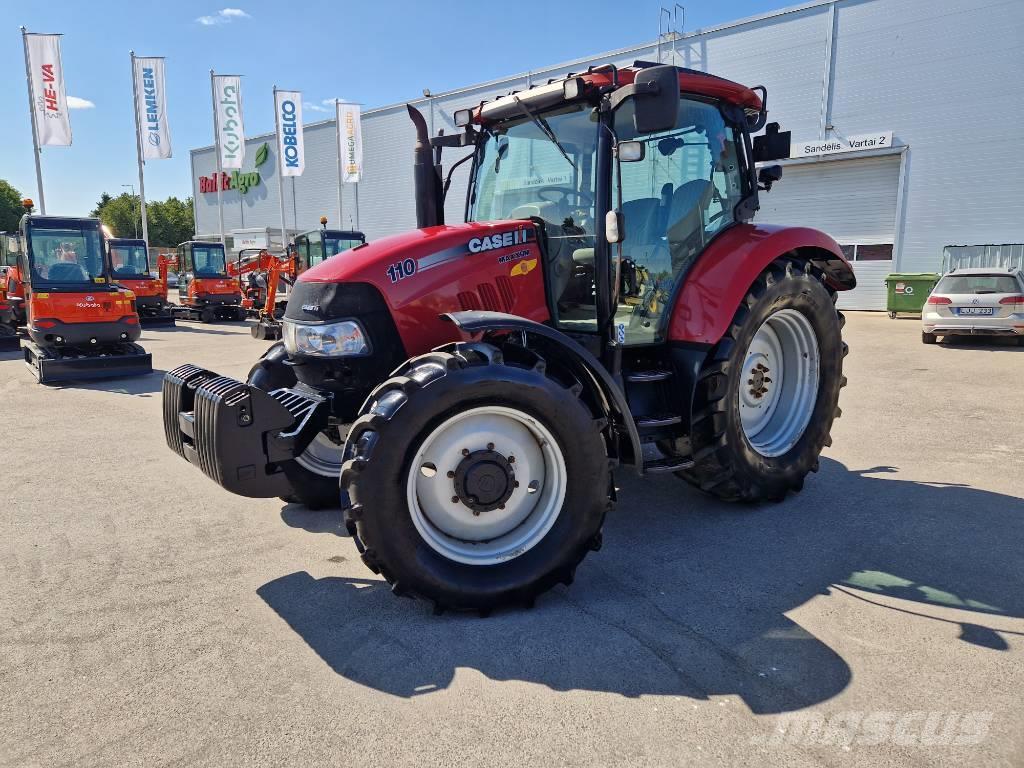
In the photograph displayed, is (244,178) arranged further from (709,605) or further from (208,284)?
(709,605)

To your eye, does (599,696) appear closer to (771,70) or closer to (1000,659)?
(1000,659)

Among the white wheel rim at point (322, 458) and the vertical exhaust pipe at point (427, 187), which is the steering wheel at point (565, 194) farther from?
the white wheel rim at point (322, 458)

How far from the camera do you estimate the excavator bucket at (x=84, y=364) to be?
1013 centimetres

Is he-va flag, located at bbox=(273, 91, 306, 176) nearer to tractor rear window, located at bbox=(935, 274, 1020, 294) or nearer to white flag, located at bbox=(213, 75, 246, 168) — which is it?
white flag, located at bbox=(213, 75, 246, 168)

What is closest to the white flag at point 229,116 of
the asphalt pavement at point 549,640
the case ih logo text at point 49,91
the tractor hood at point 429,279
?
the case ih logo text at point 49,91

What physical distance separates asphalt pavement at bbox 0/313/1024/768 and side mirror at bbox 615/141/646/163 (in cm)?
216

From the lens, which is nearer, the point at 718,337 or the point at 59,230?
the point at 718,337

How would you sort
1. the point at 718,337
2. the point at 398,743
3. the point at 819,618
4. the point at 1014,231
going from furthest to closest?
1. the point at 1014,231
2. the point at 718,337
3. the point at 819,618
4. the point at 398,743

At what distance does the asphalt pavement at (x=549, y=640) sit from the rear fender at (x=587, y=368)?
662mm

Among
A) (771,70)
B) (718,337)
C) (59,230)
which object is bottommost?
(718,337)

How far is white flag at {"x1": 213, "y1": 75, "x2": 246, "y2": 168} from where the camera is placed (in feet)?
86.1

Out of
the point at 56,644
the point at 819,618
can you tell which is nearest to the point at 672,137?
the point at 819,618

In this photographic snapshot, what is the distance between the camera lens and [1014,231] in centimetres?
1734

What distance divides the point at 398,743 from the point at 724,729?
3.71 feet
